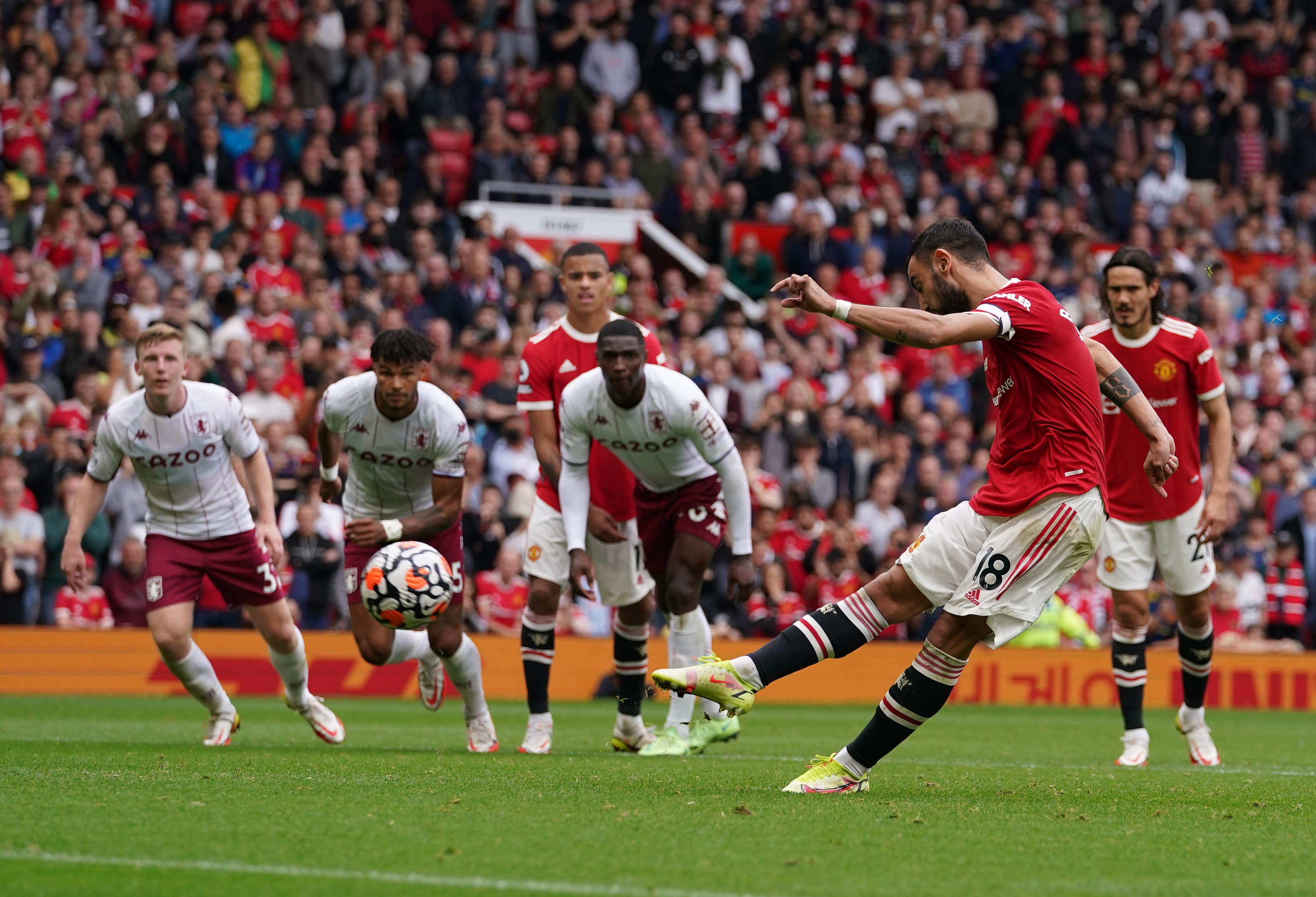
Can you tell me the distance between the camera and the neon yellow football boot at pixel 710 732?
28.8ft

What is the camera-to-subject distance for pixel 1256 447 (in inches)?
856

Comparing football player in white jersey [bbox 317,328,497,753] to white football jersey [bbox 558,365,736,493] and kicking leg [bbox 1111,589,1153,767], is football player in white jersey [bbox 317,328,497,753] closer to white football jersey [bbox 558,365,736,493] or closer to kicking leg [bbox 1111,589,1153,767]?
white football jersey [bbox 558,365,736,493]

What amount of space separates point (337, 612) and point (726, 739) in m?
8.95

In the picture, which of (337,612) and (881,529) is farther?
(881,529)

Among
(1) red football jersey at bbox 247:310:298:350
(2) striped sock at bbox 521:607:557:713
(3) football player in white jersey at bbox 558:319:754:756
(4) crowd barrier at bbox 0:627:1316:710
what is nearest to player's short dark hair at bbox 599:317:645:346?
(3) football player in white jersey at bbox 558:319:754:756

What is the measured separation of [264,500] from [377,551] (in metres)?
0.73

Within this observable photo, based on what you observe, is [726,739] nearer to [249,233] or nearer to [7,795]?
[7,795]

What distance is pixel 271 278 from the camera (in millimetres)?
19547

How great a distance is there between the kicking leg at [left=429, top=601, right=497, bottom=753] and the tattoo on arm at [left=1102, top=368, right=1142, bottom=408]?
4.14m

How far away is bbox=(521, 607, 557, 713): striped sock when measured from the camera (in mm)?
10766

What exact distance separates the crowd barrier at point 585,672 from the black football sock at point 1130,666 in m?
5.53

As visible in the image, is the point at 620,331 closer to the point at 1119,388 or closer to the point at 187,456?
the point at 187,456

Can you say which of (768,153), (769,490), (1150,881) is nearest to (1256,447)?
(769,490)

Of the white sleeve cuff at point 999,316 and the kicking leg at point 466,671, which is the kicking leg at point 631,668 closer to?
the kicking leg at point 466,671
